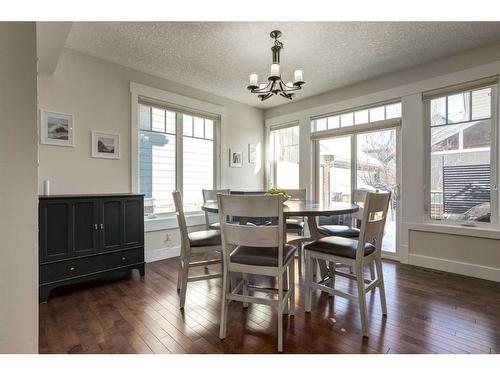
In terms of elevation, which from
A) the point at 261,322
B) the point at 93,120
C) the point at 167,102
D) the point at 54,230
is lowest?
the point at 261,322

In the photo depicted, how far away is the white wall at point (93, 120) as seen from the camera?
2750 mm

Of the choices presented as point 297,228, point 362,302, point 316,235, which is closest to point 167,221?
point 297,228

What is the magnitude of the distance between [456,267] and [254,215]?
285 centimetres

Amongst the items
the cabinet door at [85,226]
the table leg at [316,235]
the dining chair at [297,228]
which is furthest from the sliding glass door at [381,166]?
the cabinet door at [85,226]

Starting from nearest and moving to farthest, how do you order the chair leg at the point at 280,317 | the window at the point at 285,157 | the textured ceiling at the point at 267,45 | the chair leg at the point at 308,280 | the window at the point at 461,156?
the chair leg at the point at 280,317
the chair leg at the point at 308,280
the textured ceiling at the point at 267,45
the window at the point at 461,156
the window at the point at 285,157

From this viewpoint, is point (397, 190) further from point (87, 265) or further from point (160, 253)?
point (87, 265)

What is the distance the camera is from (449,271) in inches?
118

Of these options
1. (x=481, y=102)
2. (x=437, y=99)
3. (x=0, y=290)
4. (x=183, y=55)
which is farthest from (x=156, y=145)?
(x=481, y=102)

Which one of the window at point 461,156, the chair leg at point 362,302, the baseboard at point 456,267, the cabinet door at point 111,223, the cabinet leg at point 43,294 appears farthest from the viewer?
the window at point 461,156

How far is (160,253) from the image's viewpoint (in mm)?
3533

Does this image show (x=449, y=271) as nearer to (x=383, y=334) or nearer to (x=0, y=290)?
(x=383, y=334)

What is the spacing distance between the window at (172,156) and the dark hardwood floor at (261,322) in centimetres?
141

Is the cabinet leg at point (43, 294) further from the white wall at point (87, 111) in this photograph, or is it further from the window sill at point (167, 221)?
the window sill at point (167, 221)

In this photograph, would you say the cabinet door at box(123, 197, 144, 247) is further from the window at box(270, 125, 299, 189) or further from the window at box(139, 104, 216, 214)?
the window at box(270, 125, 299, 189)
